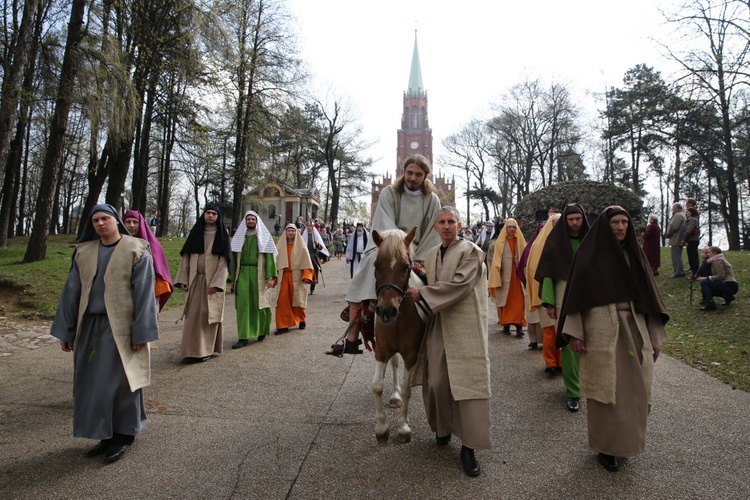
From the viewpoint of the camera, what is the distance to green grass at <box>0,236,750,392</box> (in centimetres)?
612

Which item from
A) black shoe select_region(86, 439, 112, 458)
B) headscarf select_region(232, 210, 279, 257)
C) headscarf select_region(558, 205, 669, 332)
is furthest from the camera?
headscarf select_region(232, 210, 279, 257)

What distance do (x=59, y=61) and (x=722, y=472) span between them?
16.4 meters

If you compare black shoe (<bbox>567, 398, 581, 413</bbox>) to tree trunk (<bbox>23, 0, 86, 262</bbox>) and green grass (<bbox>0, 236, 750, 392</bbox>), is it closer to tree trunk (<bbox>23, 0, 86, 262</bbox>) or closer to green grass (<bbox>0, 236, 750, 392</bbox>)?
green grass (<bbox>0, 236, 750, 392</bbox>)

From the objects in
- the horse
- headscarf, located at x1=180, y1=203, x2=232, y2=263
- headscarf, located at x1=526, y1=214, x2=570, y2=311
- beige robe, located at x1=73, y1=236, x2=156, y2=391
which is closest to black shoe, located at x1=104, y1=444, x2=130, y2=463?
beige robe, located at x1=73, y1=236, x2=156, y2=391

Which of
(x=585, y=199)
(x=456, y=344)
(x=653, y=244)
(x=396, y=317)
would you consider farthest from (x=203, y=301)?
(x=585, y=199)

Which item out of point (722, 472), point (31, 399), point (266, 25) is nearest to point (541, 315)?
point (722, 472)

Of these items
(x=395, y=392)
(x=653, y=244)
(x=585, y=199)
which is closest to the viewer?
(x=395, y=392)

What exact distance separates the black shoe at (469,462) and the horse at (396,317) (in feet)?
1.94

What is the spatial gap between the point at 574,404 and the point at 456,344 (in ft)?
6.33

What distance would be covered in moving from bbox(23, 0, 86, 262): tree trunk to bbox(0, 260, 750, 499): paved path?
8.66m

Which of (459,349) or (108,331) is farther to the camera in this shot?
(108,331)

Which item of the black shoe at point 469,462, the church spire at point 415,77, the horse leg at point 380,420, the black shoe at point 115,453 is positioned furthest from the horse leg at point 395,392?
the church spire at point 415,77

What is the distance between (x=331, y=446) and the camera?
358 centimetres

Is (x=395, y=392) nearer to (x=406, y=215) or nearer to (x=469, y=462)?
(x=469, y=462)
